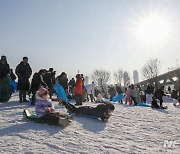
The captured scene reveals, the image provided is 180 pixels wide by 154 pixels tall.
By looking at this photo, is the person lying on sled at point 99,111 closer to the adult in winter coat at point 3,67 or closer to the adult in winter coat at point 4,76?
the adult in winter coat at point 4,76

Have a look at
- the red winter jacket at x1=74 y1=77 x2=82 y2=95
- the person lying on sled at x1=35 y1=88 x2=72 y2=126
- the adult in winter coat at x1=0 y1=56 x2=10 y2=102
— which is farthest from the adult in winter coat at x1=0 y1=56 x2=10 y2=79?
the person lying on sled at x1=35 y1=88 x2=72 y2=126

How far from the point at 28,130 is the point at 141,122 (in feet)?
14.5

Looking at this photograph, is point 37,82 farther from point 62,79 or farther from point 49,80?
point 62,79

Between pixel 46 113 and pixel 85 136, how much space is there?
1562mm

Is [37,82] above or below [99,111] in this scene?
above

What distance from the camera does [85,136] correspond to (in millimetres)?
7191

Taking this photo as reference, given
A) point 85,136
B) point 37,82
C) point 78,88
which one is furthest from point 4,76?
point 85,136

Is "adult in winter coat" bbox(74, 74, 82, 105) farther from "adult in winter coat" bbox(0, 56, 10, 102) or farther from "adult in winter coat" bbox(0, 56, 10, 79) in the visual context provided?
"adult in winter coat" bbox(0, 56, 10, 79)

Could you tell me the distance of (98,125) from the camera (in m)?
8.73

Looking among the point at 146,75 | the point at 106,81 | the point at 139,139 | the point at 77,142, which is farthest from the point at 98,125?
the point at 106,81

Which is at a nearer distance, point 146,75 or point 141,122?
point 141,122

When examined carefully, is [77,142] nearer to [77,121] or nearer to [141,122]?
[77,121]

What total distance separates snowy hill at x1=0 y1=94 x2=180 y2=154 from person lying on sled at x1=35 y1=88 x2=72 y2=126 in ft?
0.62

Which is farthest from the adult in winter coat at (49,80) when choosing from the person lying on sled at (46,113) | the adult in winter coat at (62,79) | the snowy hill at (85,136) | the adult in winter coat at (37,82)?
the person lying on sled at (46,113)
